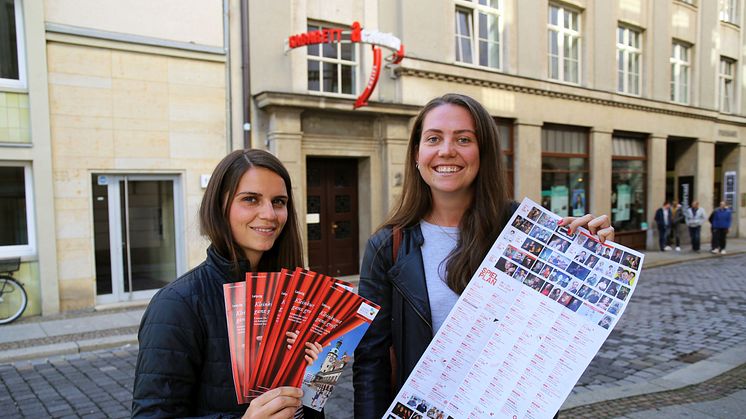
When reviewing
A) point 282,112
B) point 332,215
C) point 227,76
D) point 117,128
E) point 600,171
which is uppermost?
point 227,76

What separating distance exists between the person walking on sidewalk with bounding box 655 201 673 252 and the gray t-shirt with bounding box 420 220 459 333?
59.6 feet

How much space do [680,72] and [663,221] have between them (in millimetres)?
6442

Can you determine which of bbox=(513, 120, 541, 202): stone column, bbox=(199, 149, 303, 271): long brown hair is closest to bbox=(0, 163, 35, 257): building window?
bbox=(199, 149, 303, 271): long brown hair

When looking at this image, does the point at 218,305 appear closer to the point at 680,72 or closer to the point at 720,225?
the point at 720,225

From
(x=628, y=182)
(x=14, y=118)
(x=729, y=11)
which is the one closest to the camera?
(x=14, y=118)

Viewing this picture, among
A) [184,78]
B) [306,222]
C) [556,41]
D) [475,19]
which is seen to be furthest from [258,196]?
[556,41]

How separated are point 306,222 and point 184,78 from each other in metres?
4.01

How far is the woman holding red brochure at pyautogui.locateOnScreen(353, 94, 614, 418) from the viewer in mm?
1815

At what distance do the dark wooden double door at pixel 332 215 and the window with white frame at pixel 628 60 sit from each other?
434 inches

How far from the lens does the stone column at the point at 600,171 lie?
53.5 ft

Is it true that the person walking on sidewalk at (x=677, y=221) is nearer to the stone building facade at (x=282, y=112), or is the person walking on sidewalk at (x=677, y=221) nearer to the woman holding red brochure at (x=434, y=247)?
the stone building facade at (x=282, y=112)

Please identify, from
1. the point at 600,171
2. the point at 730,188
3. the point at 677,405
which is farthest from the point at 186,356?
the point at 730,188

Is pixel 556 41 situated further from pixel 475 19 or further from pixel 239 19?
pixel 239 19

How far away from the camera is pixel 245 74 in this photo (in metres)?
10.2
